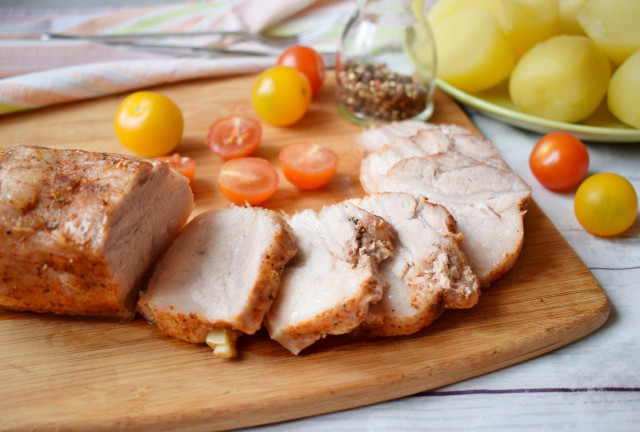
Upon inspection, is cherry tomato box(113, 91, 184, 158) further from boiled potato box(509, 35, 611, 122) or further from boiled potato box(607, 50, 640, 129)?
boiled potato box(607, 50, 640, 129)

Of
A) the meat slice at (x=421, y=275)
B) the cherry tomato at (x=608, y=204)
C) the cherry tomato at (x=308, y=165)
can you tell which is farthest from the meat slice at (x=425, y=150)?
the meat slice at (x=421, y=275)

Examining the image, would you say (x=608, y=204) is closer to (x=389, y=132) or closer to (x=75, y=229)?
(x=389, y=132)

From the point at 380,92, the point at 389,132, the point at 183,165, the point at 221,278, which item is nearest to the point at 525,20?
the point at 380,92

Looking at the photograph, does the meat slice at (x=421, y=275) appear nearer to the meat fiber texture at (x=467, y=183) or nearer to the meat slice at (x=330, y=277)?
the meat slice at (x=330, y=277)

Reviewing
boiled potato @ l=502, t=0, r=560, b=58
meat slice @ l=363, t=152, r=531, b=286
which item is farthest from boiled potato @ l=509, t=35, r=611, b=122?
meat slice @ l=363, t=152, r=531, b=286

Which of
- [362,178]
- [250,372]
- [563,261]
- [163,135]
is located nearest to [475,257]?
[563,261]

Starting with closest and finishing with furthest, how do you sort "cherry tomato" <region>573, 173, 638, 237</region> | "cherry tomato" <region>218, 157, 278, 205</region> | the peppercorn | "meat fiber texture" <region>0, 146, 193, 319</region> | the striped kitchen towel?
"meat fiber texture" <region>0, 146, 193, 319</region>
"cherry tomato" <region>573, 173, 638, 237</region>
"cherry tomato" <region>218, 157, 278, 205</region>
the peppercorn
the striped kitchen towel
